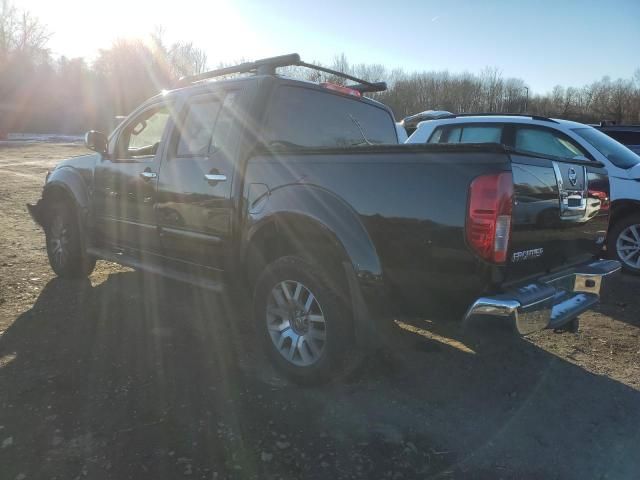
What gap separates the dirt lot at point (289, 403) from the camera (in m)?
2.57

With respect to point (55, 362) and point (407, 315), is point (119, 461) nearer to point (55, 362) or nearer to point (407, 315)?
point (55, 362)

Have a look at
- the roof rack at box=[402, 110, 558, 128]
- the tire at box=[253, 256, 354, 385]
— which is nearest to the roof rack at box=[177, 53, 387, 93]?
the tire at box=[253, 256, 354, 385]

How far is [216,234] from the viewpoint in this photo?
3797 mm

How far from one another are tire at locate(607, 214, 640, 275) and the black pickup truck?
3027mm

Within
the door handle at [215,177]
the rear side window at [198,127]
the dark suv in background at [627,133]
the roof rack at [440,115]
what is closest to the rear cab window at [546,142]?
the roof rack at [440,115]

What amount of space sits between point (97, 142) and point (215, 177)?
6.75 feet

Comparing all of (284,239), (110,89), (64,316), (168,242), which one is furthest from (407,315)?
(110,89)

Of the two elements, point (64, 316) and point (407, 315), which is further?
point (64, 316)

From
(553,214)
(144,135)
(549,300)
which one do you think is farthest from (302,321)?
(144,135)

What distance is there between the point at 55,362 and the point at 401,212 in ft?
9.08

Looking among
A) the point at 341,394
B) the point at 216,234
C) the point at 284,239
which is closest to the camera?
the point at 341,394

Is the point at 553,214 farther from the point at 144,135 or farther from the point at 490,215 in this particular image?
the point at 144,135

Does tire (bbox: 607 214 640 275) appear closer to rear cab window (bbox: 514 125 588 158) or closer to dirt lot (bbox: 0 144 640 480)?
rear cab window (bbox: 514 125 588 158)

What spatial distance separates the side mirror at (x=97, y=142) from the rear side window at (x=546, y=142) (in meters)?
5.13
